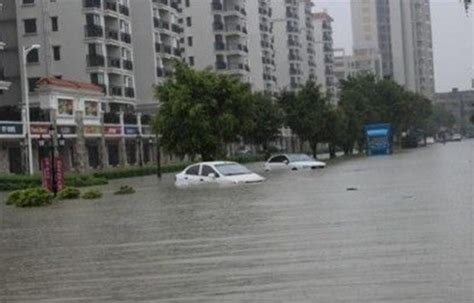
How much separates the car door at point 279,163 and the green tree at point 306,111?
62.1 feet

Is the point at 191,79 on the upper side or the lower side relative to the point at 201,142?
upper

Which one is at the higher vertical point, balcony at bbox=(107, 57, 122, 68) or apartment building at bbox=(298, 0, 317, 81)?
apartment building at bbox=(298, 0, 317, 81)

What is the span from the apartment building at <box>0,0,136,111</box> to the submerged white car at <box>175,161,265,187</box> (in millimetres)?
42894

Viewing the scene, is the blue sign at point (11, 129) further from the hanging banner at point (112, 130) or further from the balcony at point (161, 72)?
the balcony at point (161, 72)

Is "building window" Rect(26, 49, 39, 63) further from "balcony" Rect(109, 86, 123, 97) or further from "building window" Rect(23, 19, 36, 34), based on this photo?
"balcony" Rect(109, 86, 123, 97)

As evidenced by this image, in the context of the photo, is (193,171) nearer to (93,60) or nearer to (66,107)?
(66,107)

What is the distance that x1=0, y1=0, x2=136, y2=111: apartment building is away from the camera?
7494 cm

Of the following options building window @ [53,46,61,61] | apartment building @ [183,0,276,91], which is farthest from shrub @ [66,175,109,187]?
apartment building @ [183,0,276,91]

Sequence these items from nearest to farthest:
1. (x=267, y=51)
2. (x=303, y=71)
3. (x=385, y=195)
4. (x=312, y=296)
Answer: (x=312, y=296) → (x=385, y=195) → (x=267, y=51) → (x=303, y=71)

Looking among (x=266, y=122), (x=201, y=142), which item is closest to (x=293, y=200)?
(x=201, y=142)

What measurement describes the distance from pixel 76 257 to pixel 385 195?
463 inches

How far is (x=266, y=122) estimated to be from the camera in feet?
234

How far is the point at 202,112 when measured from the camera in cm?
4378

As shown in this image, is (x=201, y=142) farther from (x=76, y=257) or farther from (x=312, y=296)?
(x=312, y=296)
